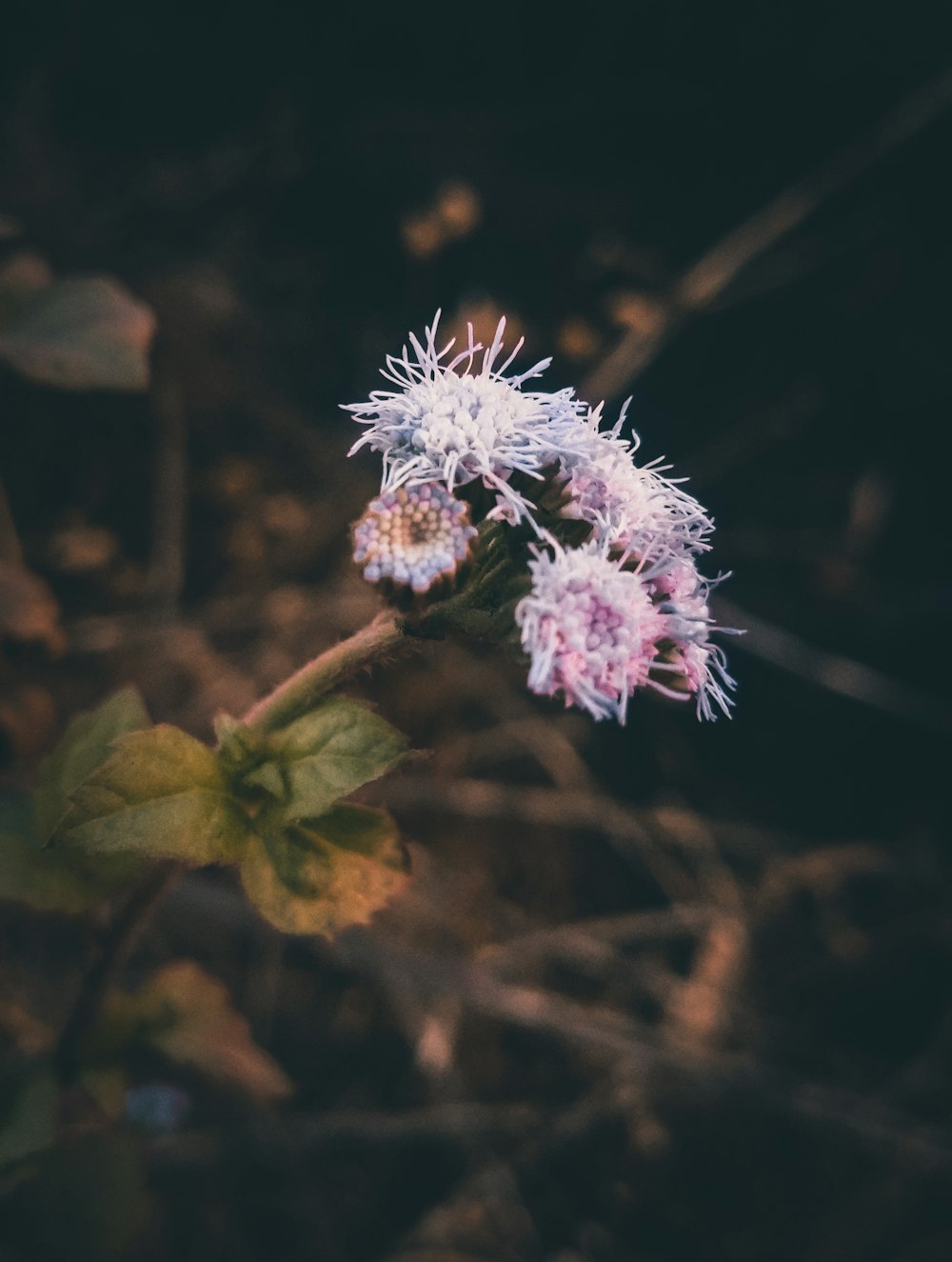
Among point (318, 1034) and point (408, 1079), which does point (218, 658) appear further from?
point (408, 1079)

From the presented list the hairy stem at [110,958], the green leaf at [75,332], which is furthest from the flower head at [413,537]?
the green leaf at [75,332]

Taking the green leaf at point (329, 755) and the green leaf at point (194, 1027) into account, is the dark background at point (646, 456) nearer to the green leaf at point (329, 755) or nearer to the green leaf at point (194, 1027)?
the green leaf at point (194, 1027)

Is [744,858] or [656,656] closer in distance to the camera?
[656,656]

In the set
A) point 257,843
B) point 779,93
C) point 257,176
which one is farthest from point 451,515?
point 779,93

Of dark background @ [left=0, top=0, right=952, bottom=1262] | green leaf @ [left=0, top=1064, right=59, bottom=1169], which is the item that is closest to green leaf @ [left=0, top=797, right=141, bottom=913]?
green leaf @ [left=0, top=1064, right=59, bottom=1169]

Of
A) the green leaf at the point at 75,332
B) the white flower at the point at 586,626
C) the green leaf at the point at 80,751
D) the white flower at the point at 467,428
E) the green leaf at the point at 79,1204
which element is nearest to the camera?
the white flower at the point at 586,626

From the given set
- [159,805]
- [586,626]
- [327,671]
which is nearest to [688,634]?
[586,626]

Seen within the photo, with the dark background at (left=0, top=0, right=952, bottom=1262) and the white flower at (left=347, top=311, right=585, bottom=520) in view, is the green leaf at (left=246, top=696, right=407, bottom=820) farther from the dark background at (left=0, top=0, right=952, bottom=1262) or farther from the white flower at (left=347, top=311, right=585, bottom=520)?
the dark background at (left=0, top=0, right=952, bottom=1262)
